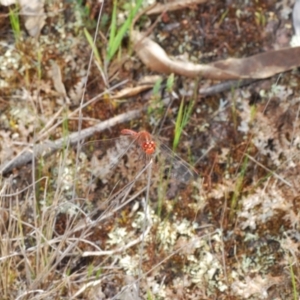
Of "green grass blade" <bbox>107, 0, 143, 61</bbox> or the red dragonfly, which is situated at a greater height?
"green grass blade" <bbox>107, 0, 143, 61</bbox>

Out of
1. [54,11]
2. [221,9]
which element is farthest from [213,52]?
[54,11]

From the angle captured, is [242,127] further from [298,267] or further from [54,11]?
[54,11]

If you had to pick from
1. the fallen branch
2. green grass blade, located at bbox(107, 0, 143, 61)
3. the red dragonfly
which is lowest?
the red dragonfly

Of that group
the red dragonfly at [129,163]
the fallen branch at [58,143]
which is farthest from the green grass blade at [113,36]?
the red dragonfly at [129,163]

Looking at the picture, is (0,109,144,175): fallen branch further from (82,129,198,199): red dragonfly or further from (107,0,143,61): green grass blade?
(107,0,143,61): green grass blade

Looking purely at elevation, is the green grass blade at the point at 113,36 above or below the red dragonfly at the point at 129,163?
above

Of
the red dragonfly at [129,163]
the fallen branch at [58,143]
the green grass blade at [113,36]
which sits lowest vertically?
the red dragonfly at [129,163]

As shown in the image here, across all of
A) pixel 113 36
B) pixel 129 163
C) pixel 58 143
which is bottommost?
pixel 129 163

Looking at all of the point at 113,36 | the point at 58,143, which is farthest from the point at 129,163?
the point at 113,36

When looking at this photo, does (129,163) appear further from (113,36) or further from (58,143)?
(113,36)

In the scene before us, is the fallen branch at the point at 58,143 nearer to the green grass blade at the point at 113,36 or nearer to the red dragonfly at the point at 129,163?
the red dragonfly at the point at 129,163

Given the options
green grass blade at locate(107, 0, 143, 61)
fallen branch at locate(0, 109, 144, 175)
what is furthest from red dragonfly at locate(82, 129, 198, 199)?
green grass blade at locate(107, 0, 143, 61)

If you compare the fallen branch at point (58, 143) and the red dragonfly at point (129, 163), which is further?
the fallen branch at point (58, 143)
